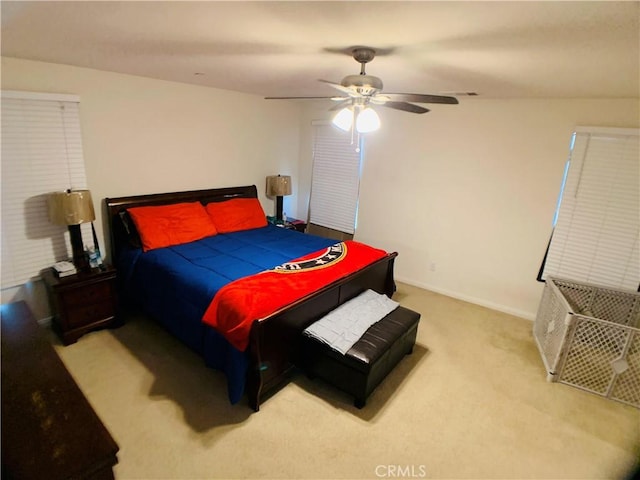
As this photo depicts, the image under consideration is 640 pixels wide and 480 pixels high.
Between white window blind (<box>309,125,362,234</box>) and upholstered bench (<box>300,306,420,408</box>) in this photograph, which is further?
white window blind (<box>309,125,362,234</box>)

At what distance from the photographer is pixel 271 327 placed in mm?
2211

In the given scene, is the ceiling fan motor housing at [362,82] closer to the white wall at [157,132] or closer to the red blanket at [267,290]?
the red blanket at [267,290]

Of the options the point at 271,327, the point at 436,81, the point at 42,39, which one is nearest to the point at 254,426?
the point at 271,327

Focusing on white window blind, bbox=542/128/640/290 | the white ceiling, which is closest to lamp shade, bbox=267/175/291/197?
the white ceiling

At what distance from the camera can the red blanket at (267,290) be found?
83.9 inches

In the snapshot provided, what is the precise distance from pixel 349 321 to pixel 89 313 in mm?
2302

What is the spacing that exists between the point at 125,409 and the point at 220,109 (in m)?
3.26

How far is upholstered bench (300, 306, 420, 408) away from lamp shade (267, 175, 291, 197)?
260 cm

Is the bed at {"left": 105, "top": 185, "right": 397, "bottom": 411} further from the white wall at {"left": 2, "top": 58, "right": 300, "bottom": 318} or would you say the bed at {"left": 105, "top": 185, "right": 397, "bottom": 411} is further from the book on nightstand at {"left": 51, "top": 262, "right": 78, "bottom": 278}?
the book on nightstand at {"left": 51, "top": 262, "right": 78, "bottom": 278}

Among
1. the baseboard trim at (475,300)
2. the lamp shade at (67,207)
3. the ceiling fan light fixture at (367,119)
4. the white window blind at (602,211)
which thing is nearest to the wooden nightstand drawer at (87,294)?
the lamp shade at (67,207)

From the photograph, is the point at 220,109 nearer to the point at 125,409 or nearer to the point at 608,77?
the point at 125,409

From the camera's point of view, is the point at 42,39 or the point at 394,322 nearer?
the point at 42,39

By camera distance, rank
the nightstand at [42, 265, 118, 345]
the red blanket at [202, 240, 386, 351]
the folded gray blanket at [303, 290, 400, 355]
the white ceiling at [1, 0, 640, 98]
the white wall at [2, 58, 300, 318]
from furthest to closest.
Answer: the white wall at [2, 58, 300, 318]
the nightstand at [42, 265, 118, 345]
the folded gray blanket at [303, 290, 400, 355]
the red blanket at [202, 240, 386, 351]
the white ceiling at [1, 0, 640, 98]

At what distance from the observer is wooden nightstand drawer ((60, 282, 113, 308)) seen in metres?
2.77
